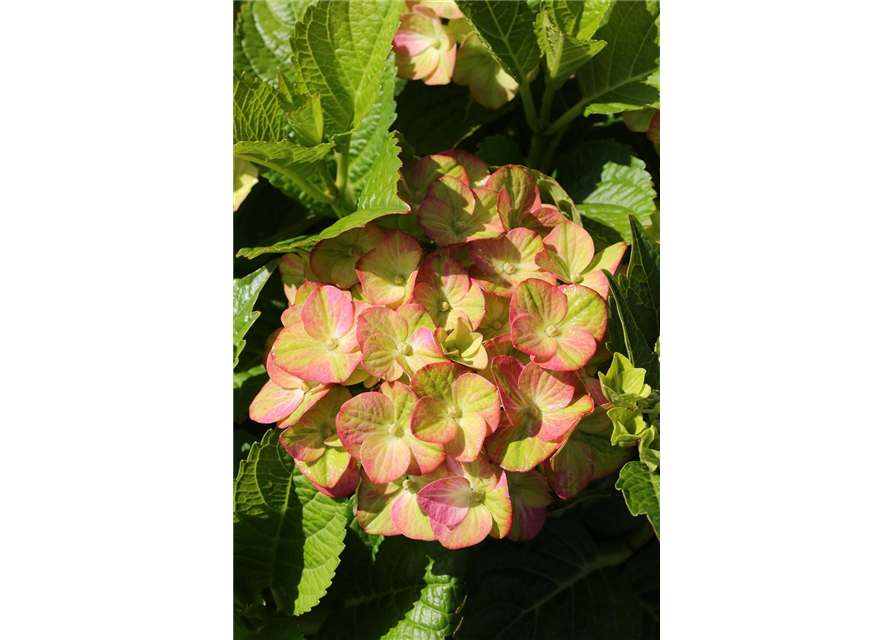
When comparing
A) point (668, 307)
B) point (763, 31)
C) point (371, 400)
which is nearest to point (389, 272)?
point (371, 400)

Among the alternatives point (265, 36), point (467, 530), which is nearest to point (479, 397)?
point (467, 530)

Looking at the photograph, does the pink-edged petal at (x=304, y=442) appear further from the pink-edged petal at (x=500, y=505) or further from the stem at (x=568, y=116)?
the stem at (x=568, y=116)

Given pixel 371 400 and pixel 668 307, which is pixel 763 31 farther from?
pixel 371 400

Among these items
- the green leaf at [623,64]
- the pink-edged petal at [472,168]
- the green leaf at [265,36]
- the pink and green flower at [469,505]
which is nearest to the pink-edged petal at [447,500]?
the pink and green flower at [469,505]

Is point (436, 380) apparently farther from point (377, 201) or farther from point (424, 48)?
point (424, 48)

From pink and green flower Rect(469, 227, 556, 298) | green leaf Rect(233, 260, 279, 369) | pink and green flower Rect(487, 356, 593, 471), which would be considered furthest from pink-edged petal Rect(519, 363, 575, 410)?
green leaf Rect(233, 260, 279, 369)

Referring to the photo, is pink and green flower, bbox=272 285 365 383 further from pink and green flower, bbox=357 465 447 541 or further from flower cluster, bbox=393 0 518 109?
flower cluster, bbox=393 0 518 109
